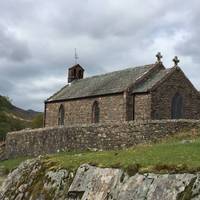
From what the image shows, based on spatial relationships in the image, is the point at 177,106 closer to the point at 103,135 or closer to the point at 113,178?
the point at 103,135

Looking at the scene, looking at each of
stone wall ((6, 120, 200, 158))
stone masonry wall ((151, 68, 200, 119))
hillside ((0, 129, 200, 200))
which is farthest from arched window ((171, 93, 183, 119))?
hillside ((0, 129, 200, 200))

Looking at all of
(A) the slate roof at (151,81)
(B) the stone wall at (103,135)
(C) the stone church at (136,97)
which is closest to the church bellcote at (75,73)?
(C) the stone church at (136,97)

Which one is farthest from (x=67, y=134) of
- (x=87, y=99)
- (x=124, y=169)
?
(x=124, y=169)

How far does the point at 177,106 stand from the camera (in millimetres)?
46219

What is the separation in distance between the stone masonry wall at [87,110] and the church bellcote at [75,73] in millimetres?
6786

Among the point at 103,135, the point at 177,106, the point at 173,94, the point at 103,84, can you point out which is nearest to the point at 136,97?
the point at 173,94

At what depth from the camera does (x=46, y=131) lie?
144ft

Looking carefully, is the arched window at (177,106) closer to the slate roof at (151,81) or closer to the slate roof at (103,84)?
the slate roof at (151,81)

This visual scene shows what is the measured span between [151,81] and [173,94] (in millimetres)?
2546

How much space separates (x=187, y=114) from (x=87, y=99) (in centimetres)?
1113

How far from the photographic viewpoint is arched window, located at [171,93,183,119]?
150ft

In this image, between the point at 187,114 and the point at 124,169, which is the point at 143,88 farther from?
the point at 124,169

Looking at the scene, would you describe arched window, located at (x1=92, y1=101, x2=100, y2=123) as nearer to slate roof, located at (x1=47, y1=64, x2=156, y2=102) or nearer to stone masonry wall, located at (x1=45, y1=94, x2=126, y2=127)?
stone masonry wall, located at (x1=45, y1=94, x2=126, y2=127)

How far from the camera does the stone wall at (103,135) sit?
113 feet
